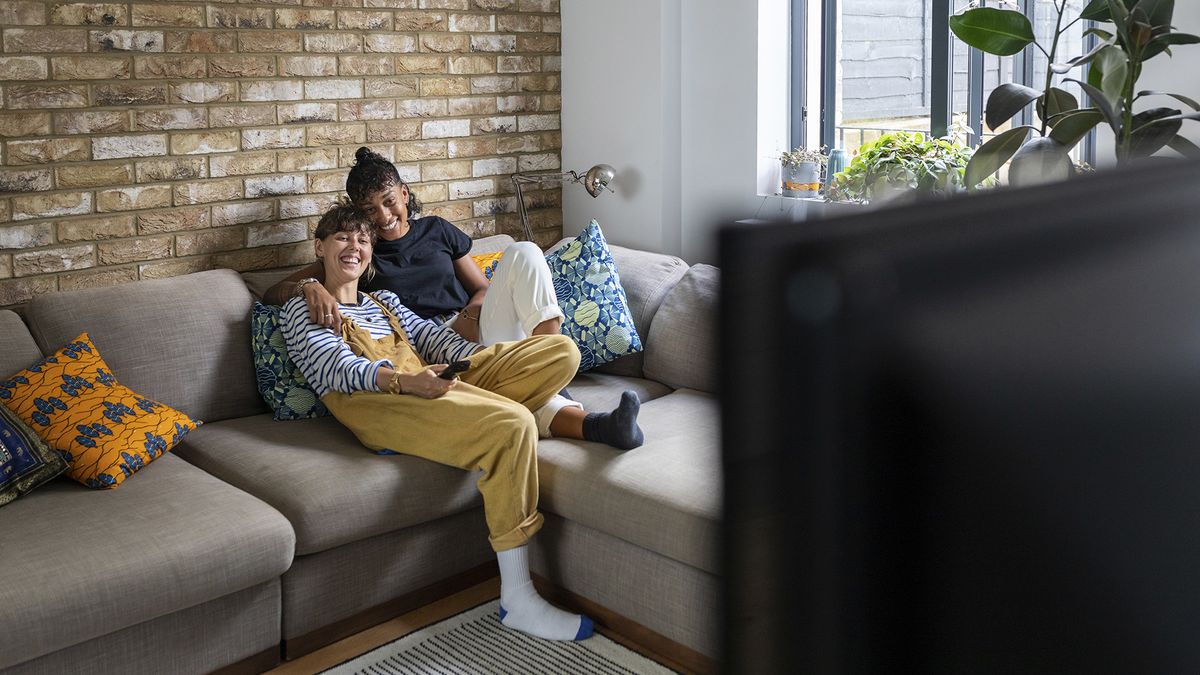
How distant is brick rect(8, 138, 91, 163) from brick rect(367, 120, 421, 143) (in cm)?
99

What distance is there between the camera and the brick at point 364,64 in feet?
12.7

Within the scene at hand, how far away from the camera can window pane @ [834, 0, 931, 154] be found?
382 centimetres

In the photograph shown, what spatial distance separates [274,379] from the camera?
3219 millimetres

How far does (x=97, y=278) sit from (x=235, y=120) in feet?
2.18

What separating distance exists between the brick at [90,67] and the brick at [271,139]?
0.42 metres

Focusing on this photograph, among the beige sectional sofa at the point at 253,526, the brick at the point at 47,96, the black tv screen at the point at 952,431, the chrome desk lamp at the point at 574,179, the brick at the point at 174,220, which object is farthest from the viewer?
the chrome desk lamp at the point at 574,179

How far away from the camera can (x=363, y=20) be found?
390 cm

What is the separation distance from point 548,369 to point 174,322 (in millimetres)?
1062

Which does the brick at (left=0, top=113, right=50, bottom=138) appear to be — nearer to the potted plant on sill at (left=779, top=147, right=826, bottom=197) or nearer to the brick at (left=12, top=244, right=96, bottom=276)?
the brick at (left=12, top=244, right=96, bottom=276)

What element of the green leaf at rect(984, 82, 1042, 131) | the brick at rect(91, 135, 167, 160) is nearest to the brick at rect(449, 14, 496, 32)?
the brick at rect(91, 135, 167, 160)

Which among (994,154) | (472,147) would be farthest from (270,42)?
(994,154)

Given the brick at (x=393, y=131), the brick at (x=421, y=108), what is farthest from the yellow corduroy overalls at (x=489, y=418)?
the brick at (x=421, y=108)

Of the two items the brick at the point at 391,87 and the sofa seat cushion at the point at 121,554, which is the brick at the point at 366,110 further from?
the sofa seat cushion at the point at 121,554

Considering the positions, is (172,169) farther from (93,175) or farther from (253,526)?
(253,526)
